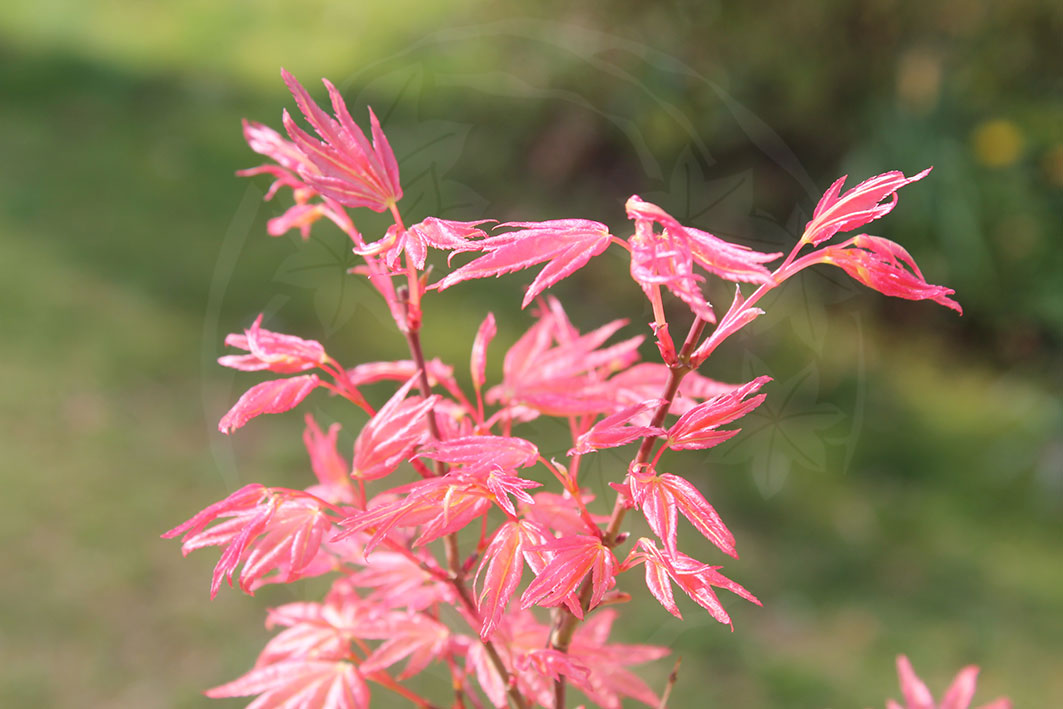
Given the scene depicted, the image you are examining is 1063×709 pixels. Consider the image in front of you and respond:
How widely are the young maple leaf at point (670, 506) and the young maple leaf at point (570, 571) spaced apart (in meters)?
0.03

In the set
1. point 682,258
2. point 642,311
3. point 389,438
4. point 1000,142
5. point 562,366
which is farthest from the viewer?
point 1000,142

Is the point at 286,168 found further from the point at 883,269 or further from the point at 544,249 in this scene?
the point at 883,269

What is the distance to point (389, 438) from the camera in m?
0.51

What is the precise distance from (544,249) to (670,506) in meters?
0.14

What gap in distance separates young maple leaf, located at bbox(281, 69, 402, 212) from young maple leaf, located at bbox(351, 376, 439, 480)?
0.35ft

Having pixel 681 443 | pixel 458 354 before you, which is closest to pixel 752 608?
pixel 458 354

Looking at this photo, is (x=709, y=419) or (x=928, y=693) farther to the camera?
(x=928, y=693)

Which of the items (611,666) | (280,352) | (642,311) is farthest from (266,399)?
(642,311)

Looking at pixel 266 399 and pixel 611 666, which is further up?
pixel 266 399

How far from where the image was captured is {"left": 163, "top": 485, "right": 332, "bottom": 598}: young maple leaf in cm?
49

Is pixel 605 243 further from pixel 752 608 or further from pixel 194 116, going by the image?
pixel 194 116

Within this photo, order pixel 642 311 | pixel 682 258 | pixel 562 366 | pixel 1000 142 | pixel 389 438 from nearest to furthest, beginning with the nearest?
pixel 682 258
pixel 389 438
pixel 562 366
pixel 642 311
pixel 1000 142

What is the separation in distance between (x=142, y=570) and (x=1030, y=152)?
2.39 metres

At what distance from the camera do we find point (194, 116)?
3.13 metres
